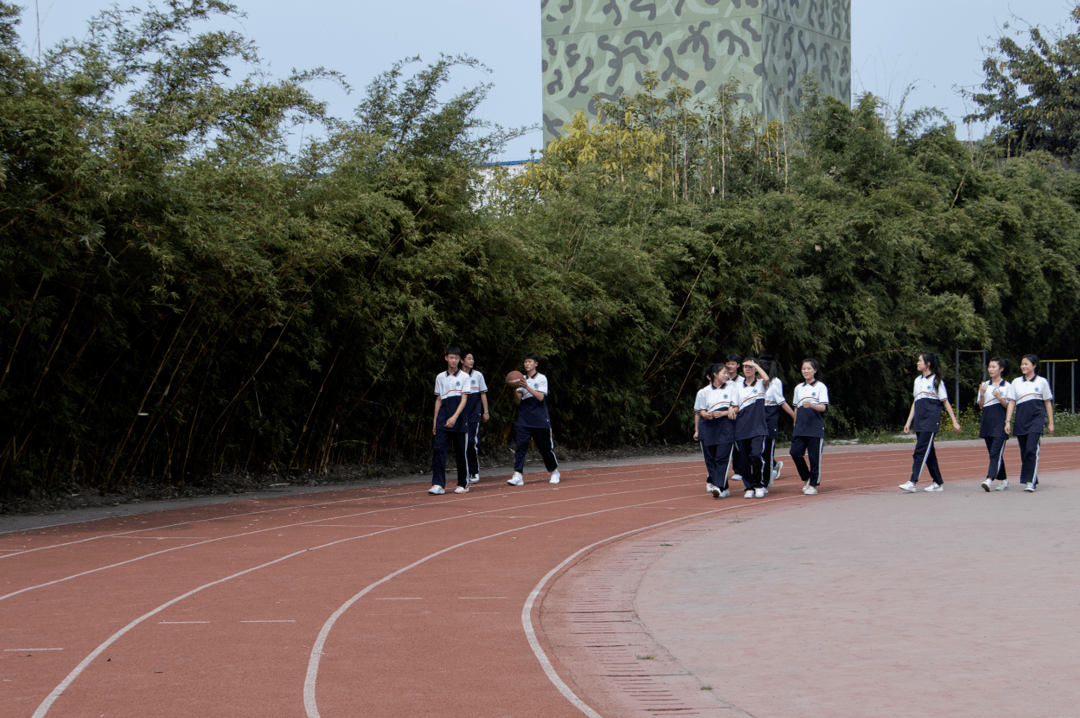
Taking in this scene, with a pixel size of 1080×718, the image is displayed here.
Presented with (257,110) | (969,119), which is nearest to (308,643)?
(257,110)

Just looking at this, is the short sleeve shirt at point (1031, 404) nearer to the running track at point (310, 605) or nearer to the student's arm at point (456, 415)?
the running track at point (310, 605)

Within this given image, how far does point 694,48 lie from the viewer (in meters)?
47.7

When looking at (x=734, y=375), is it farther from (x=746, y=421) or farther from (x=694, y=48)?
(x=694, y=48)

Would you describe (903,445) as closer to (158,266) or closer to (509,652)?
(158,266)

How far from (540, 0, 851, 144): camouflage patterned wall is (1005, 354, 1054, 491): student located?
113 feet

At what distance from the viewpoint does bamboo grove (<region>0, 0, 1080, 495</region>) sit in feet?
33.3

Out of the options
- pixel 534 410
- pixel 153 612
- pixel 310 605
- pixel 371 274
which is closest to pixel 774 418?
pixel 534 410

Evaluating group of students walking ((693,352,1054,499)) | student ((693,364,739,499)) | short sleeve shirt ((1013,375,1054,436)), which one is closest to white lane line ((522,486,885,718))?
student ((693,364,739,499))

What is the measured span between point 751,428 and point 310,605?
21.9ft

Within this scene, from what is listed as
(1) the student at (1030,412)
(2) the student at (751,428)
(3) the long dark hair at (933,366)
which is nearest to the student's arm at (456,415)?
(2) the student at (751,428)

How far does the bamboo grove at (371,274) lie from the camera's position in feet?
33.3

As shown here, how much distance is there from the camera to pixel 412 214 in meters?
13.6

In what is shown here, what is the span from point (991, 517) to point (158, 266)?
26.9 feet

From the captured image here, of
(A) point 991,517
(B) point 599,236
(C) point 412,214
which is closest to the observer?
(A) point 991,517
